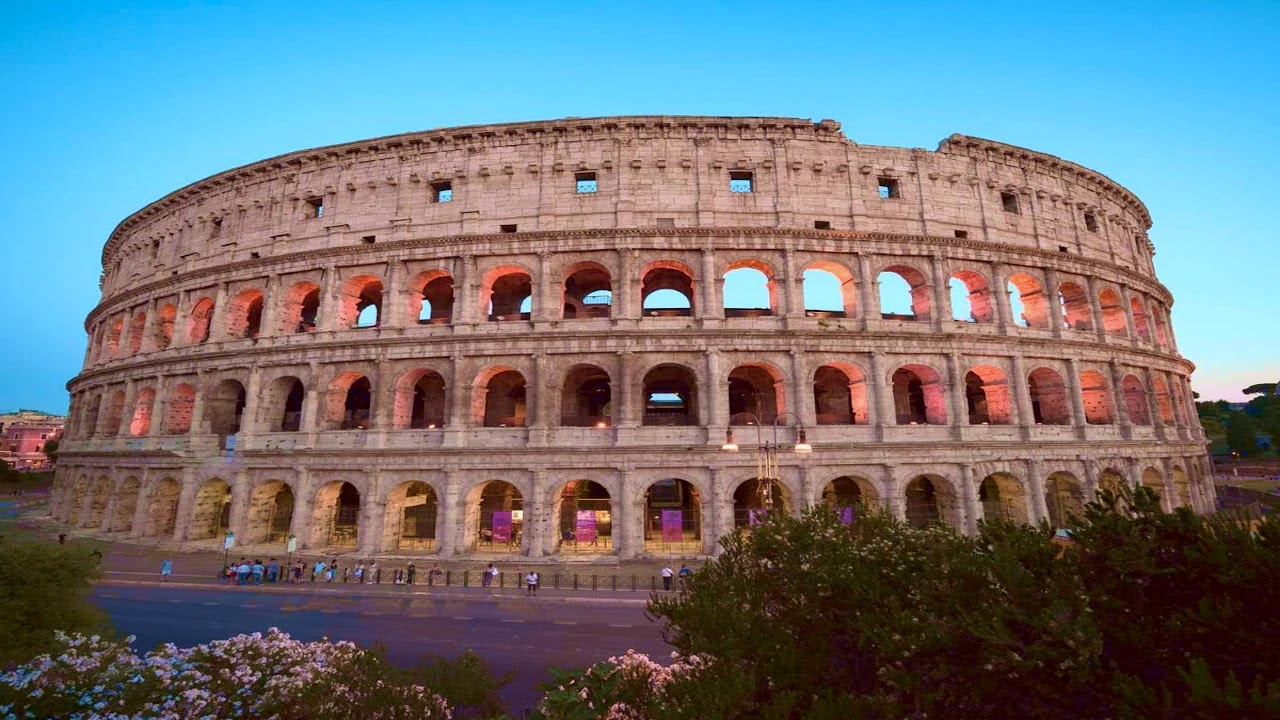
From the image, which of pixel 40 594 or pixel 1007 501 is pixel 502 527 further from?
pixel 1007 501

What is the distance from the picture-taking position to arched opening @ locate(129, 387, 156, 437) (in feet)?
95.3

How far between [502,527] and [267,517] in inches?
484

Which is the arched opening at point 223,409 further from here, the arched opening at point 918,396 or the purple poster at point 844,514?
the arched opening at point 918,396

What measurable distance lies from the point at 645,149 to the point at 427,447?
1724 centimetres

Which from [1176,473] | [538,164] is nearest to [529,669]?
[538,164]

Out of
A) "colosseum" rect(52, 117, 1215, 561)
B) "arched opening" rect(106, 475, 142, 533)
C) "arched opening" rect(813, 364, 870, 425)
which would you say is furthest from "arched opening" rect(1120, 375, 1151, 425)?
"arched opening" rect(106, 475, 142, 533)

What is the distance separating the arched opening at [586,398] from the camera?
1026 inches

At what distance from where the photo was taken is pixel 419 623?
15695 mm

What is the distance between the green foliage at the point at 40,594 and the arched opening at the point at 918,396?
26.2 m

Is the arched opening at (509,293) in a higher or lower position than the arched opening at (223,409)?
higher

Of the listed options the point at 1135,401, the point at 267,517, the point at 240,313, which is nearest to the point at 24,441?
the point at 240,313

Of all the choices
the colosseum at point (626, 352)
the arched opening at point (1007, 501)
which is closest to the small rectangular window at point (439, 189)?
the colosseum at point (626, 352)

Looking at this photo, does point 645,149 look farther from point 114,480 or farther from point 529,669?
point 114,480

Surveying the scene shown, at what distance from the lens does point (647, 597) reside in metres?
17.8
